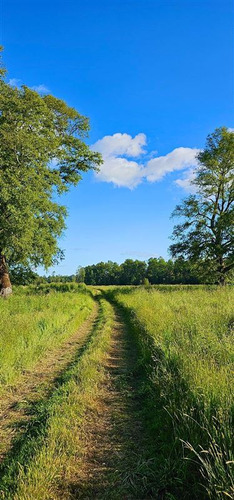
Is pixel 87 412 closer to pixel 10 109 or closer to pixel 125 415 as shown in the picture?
pixel 125 415

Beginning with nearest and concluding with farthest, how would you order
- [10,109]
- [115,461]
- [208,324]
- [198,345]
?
1. [115,461]
2. [198,345]
3. [208,324]
4. [10,109]

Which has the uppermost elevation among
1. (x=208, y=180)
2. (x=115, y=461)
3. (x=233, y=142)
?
(x=233, y=142)

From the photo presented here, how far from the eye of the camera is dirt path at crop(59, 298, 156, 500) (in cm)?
327

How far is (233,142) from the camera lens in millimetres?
27766

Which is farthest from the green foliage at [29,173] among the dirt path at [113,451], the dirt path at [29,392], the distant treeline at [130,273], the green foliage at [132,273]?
the green foliage at [132,273]

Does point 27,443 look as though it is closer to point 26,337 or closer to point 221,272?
point 26,337

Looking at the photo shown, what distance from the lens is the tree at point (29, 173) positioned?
55.7 ft

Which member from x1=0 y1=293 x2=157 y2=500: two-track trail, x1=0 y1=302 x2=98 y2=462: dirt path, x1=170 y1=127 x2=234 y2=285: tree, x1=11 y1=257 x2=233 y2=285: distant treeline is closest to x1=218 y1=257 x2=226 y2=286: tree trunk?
x1=170 y1=127 x2=234 y2=285: tree

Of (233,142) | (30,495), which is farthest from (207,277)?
(30,495)

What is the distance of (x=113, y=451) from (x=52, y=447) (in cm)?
86

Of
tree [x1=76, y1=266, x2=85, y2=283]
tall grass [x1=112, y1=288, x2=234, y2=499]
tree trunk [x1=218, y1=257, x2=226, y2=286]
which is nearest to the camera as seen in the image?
tall grass [x1=112, y1=288, x2=234, y2=499]

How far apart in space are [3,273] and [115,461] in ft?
63.7

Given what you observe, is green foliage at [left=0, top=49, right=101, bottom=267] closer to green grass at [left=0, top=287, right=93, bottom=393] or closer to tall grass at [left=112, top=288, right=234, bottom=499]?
green grass at [left=0, top=287, right=93, bottom=393]

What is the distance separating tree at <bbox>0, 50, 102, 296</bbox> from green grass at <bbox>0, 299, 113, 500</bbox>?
12.4m
